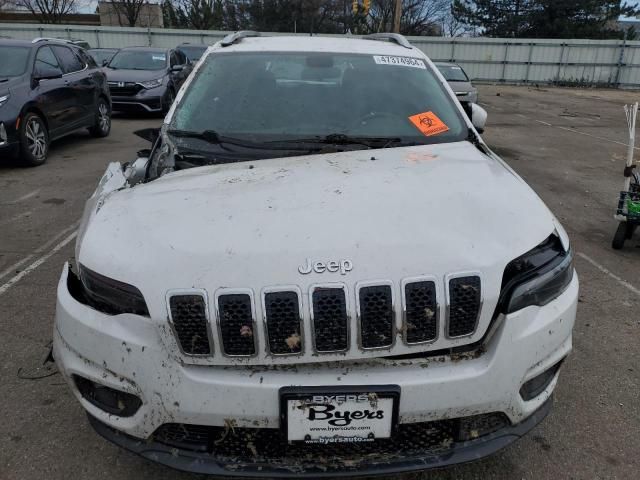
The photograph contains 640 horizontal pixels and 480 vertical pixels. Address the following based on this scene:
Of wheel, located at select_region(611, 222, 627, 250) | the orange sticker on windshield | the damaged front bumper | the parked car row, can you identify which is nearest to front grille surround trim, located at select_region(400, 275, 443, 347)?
the damaged front bumper

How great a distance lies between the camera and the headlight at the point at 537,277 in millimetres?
1830

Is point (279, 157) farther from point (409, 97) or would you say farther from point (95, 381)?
point (95, 381)

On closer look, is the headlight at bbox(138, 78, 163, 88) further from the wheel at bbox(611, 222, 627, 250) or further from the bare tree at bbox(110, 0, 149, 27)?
the bare tree at bbox(110, 0, 149, 27)

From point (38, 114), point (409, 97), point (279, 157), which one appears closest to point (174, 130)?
point (279, 157)

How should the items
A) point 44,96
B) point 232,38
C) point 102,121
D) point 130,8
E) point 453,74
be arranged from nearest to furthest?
point 232,38, point 44,96, point 102,121, point 453,74, point 130,8

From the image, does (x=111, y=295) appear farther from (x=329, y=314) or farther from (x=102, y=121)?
(x=102, y=121)

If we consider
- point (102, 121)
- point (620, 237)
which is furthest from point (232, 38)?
point (102, 121)

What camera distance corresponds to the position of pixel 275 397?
169 cm

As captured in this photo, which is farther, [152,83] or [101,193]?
[152,83]

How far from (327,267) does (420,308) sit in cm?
33

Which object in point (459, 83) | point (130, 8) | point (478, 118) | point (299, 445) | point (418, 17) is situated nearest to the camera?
point (299, 445)

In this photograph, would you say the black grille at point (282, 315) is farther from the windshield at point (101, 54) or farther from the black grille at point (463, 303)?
the windshield at point (101, 54)

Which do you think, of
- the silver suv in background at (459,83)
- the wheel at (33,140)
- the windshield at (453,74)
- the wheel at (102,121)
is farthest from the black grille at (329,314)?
the windshield at (453,74)

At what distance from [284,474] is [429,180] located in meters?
1.33
